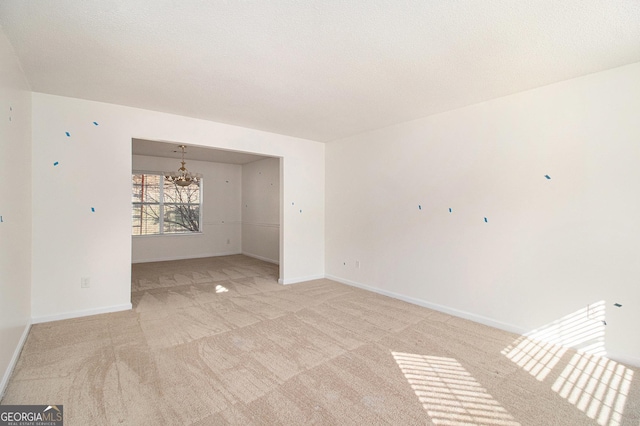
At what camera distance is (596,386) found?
2098mm

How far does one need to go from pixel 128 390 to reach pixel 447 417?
2.06 m

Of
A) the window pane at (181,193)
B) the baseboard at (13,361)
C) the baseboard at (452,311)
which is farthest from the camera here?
the window pane at (181,193)

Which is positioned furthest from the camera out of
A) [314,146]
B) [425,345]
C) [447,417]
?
[314,146]

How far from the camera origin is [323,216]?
5.41 m

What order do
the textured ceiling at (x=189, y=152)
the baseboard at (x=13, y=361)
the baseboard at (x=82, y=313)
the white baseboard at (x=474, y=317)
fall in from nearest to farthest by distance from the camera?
the baseboard at (x=13, y=361) < the white baseboard at (x=474, y=317) < the baseboard at (x=82, y=313) < the textured ceiling at (x=189, y=152)

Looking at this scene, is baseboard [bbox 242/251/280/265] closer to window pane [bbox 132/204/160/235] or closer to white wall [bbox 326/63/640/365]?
window pane [bbox 132/204/160/235]

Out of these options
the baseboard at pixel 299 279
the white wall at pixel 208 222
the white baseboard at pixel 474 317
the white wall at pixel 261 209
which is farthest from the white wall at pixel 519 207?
the white wall at pixel 208 222

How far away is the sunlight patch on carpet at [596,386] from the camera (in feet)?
6.03

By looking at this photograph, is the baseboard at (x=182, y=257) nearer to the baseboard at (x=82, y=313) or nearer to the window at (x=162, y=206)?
the window at (x=162, y=206)

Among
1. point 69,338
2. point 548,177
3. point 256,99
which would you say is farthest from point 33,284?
point 548,177

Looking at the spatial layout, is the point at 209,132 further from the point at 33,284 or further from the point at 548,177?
the point at 548,177

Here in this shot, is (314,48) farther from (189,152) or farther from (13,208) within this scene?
(189,152)

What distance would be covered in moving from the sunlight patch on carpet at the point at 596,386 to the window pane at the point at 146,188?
7668 mm

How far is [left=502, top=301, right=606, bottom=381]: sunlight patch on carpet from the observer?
8.01 feet
